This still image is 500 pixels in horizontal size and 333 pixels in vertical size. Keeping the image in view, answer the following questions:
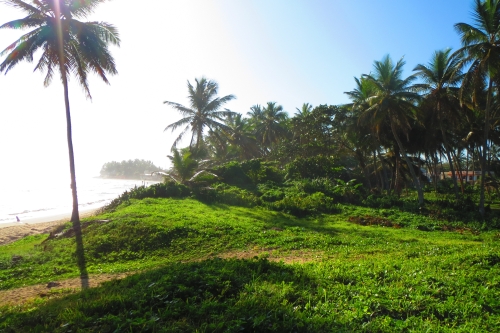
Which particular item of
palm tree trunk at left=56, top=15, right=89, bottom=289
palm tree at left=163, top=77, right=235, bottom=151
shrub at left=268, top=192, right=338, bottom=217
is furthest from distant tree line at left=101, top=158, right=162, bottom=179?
palm tree trunk at left=56, top=15, right=89, bottom=289

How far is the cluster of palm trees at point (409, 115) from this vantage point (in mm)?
16469

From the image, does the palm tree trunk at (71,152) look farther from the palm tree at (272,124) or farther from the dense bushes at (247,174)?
the palm tree at (272,124)

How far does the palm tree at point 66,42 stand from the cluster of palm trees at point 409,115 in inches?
549

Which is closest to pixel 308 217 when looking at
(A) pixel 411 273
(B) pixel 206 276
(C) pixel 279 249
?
(C) pixel 279 249

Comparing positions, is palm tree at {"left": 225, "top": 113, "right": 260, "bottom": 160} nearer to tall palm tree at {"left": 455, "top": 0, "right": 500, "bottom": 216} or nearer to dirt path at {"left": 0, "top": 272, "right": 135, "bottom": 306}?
tall palm tree at {"left": 455, "top": 0, "right": 500, "bottom": 216}

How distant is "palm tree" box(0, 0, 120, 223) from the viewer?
41.1ft

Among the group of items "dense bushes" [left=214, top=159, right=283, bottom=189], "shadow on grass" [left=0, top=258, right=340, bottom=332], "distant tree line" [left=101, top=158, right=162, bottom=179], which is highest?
"distant tree line" [left=101, top=158, right=162, bottom=179]

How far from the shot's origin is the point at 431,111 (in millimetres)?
21484

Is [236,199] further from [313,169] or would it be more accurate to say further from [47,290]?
[47,290]

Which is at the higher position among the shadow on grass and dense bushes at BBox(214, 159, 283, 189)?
dense bushes at BBox(214, 159, 283, 189)

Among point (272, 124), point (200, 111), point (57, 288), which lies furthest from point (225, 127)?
point (57, 288)

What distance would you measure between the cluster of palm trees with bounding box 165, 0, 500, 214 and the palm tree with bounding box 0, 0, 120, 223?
45.7 feet

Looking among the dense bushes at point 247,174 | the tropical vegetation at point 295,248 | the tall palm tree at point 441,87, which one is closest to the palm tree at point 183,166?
the tropical vegetation at point 295,248

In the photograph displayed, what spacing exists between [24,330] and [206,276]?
2.24 meters
